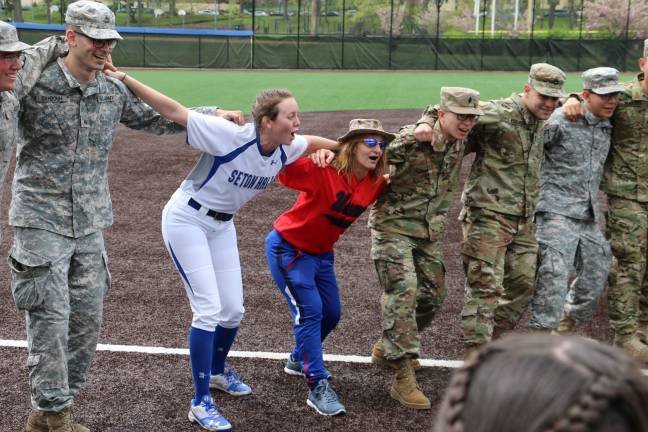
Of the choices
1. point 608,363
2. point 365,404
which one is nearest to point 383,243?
point 365,404

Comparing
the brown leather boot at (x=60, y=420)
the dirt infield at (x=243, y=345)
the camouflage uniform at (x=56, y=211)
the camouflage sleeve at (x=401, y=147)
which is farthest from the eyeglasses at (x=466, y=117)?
the brown leather boot at (x=60, y=420)

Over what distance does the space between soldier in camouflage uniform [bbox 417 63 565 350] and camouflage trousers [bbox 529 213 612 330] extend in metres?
0.12

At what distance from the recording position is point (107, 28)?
5.01 meters

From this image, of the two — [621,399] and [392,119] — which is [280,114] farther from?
[392,119]

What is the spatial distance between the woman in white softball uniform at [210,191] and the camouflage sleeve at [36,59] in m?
0.37

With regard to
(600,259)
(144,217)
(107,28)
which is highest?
(107,28)

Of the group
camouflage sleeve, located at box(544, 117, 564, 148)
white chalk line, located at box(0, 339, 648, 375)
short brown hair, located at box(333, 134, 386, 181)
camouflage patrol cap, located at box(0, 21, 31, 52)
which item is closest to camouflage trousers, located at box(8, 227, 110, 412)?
camouflage patrol cap, located at box(0, 21, 31, 52)

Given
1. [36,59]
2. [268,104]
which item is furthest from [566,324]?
[36,59]

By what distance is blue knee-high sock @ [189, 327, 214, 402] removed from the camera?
5480mm

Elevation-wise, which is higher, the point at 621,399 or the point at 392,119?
the point at 621,399

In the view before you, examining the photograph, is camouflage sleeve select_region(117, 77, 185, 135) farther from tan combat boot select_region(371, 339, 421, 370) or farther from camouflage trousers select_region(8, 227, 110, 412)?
tan combat boot select_region(371, 339, 421, 370)

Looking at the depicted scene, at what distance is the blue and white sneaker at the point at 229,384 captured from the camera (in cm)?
609

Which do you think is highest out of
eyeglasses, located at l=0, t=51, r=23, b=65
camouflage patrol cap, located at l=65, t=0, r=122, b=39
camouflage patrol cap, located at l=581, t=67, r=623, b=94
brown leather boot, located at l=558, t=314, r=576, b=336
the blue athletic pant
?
camouflage patrol cap, located at l=65, t=0, r=122, b=39

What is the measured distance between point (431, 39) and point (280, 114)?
39.6 meters
